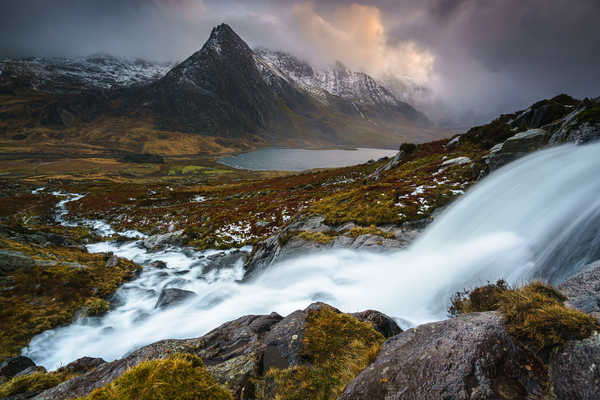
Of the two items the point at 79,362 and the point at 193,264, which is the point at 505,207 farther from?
the point at 193,264

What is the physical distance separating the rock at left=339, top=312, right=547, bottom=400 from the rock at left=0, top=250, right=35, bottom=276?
20.1 metres

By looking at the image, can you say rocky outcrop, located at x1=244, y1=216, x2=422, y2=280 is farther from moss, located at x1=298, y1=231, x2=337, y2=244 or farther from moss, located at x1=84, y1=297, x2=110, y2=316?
moss, located at x1=84, y1=297, x2=110, y2=316

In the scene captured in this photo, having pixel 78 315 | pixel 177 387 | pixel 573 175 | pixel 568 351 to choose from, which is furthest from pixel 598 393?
pixel 78 315

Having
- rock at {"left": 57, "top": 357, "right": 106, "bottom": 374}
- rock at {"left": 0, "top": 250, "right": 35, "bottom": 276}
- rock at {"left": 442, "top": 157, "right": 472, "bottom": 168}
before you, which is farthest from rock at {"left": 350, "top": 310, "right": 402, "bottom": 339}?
rock at {"left": 442, "top": 157, "right": 472, "bottom": 168}

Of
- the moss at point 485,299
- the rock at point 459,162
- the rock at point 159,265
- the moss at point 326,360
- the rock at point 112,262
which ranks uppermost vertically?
the rock at point 459,162

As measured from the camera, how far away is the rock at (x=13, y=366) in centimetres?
815

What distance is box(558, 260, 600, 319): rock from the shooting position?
4.08 meters

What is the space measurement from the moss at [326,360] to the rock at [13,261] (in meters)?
18.5

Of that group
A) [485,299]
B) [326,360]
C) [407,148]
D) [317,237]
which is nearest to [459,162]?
[317,237]

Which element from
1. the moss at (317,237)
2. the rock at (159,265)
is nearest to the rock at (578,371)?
the moss at (317,237)

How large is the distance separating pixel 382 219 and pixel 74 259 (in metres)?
21.7

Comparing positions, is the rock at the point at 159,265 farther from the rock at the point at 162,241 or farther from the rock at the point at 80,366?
the rock at the point at 80,366

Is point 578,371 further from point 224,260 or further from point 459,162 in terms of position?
point 459,162

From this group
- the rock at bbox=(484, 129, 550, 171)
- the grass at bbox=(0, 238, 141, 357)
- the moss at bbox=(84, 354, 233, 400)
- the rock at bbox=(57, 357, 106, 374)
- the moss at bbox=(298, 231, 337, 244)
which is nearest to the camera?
the moss at bbox=(84, 354, 233, 400)
